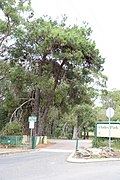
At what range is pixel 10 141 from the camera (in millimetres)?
32281

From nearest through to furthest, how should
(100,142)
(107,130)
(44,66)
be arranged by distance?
(100,142)
(107,130)
(44,66)

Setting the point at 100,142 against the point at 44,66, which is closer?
the point at 100,142

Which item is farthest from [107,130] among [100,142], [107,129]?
[100,142]

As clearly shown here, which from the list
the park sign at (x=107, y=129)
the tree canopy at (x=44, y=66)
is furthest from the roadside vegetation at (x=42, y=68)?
the park sign at (x=107, y=129)

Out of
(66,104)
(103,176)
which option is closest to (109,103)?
(66,104)

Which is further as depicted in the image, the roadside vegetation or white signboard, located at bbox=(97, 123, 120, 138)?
the roadside vegetation

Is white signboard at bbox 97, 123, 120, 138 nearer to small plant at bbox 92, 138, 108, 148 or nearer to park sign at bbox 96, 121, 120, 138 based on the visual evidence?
park sign at bbox 96, 121, 120, 138

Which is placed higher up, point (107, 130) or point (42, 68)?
point (42, 68)

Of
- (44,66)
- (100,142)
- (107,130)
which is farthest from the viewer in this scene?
(44,66)

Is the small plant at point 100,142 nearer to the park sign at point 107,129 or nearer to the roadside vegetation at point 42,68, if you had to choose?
the park sign at point 107,129

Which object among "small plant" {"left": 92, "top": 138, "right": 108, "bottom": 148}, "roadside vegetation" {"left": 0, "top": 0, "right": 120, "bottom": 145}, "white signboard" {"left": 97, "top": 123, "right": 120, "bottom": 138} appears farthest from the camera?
"roadside vegetation" {"left": 0, "top": 0, "right": 120, "bottom": 145}

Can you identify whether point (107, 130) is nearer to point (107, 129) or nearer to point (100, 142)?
point (107, 129)

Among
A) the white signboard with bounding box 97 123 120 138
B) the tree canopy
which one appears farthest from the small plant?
the tree canopy

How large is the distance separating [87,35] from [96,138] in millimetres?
14785
